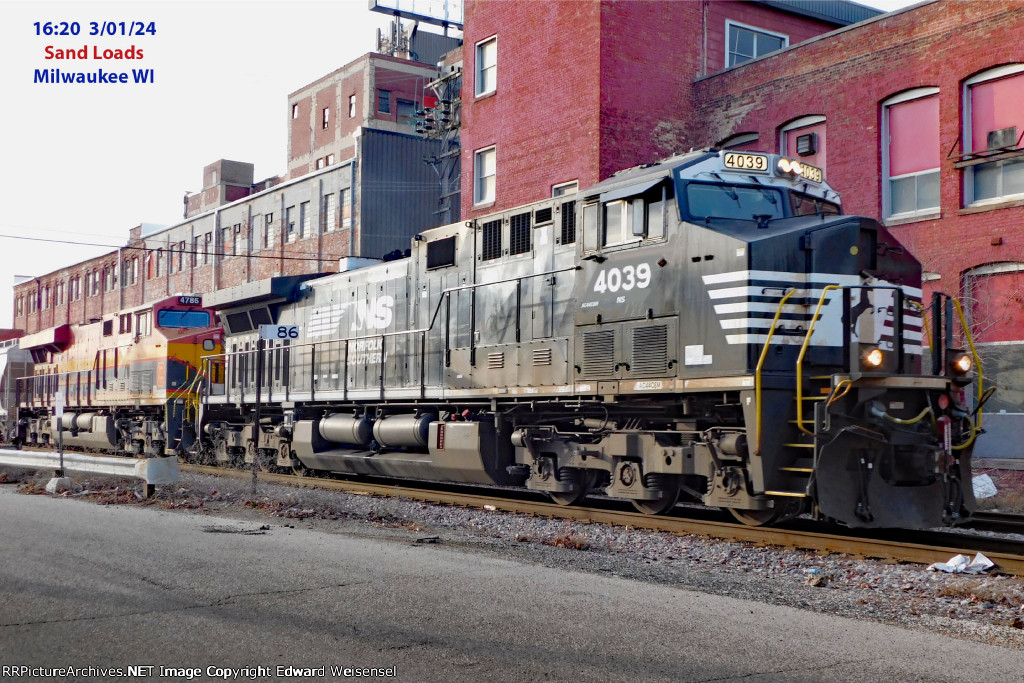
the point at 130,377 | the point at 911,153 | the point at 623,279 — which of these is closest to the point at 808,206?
the point at 623,279

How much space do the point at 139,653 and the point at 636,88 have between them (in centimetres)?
2001

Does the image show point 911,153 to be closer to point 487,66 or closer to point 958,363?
point 958,363

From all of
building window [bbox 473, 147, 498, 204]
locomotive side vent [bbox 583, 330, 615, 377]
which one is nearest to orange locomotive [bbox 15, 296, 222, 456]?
building window [bbox 473, 147, 498, 204]

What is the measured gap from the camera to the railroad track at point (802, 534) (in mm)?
9047

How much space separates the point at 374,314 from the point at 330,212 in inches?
1023

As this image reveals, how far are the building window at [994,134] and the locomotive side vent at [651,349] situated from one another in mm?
9880

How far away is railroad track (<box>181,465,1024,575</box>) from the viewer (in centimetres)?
905

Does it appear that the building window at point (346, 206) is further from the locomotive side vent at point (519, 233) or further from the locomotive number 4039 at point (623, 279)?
the locomotive number 4039 at point (623, 279)

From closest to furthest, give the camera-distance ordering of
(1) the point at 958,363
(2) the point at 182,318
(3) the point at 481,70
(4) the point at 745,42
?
1. (1) the point at 958,363
2. (2) the point at 182,318
3. (4) the point at 745,42
4. (3) the point at 481,70

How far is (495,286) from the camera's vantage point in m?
13.4

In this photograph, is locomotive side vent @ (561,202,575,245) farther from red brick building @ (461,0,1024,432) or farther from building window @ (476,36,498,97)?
building window @ (476,36,498,97)

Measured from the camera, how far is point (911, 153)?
18922 millimetres

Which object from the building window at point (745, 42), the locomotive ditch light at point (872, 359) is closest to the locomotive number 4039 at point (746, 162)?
the locomotive ditch light at point (872, 359)

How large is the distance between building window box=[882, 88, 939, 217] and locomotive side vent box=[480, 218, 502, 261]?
30.7 ft
